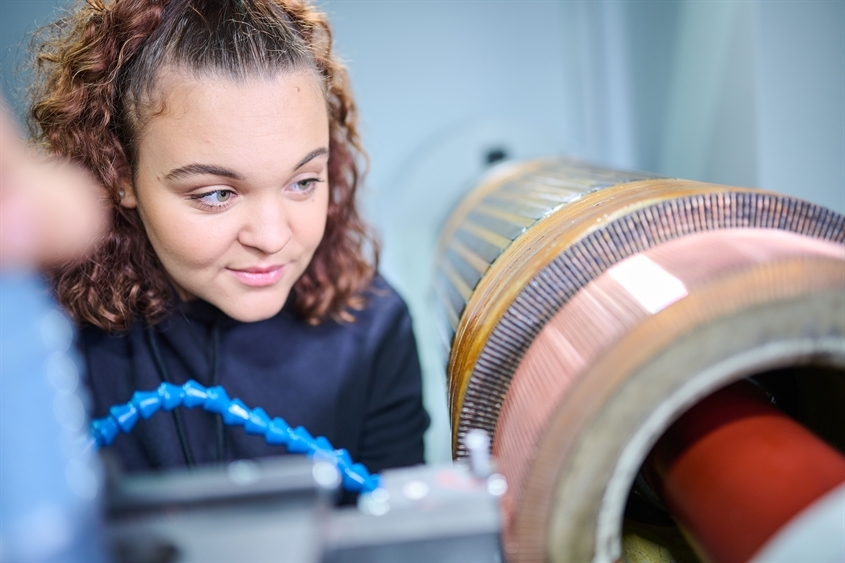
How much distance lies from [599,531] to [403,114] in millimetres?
1057

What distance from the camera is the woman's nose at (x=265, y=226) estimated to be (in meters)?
0.67

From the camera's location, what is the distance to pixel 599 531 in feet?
1.21

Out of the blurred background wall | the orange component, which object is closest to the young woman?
the blurred background wall

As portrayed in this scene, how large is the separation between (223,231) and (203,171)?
0.06 metres

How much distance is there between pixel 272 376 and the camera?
0.85 metres

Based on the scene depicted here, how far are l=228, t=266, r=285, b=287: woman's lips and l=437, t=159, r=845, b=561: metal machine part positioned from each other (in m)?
0.32

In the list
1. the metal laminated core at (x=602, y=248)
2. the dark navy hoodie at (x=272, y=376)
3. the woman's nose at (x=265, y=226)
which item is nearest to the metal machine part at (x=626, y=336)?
the metal laminated core at (x=602, y=248)

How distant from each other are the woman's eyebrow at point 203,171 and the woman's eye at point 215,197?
27 millimetres

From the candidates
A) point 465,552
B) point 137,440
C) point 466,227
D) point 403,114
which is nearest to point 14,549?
point 465,552

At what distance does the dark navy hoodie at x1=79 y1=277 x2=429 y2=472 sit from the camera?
0.79 metres

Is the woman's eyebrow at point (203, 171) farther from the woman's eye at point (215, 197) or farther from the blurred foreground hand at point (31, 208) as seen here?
the blurred foreground hand at point (31, 208)

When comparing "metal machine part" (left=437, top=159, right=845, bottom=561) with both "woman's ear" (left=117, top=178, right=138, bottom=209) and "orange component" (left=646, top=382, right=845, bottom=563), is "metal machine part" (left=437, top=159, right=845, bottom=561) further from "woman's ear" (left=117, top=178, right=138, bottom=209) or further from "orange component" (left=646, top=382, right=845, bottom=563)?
"woman's ear" (left=117, top=178, right=138, bottom=209)

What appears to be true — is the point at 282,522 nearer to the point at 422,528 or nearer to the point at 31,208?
the point at 422,528

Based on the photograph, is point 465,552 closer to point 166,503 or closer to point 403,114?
point 166,503
